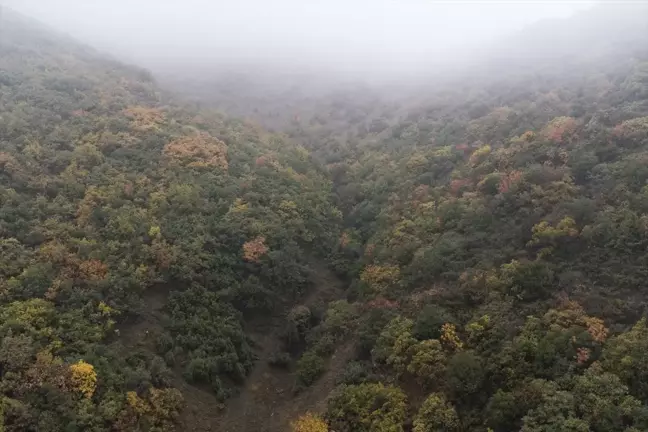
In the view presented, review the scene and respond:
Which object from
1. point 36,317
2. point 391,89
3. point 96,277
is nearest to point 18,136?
point 96,277

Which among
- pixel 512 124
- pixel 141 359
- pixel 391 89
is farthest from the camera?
pixel 391 89

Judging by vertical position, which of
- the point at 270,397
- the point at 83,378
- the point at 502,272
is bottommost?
the point at 270,397

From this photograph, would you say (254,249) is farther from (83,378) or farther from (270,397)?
(83,378)

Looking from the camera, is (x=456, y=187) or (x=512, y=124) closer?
(x=456, y=187)

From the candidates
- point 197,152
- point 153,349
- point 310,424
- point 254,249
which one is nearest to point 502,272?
point 310,424

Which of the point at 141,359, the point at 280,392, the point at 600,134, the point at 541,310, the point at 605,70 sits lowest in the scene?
the point at 280,392

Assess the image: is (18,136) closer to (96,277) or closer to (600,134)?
(96,277)

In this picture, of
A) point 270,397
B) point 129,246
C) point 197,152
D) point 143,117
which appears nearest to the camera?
point 270,397

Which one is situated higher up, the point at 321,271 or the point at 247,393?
the point at 321,271
